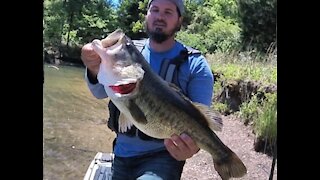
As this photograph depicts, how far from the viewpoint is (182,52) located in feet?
9.62

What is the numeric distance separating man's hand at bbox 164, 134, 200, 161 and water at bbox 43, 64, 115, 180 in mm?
2112

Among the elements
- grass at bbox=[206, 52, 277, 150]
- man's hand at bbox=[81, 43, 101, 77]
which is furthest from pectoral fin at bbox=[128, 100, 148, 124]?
grass at bbox=[206, 52, 277, 150]

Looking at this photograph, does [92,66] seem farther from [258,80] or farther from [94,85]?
[258,80]

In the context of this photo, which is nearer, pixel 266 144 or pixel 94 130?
pixel 266 144

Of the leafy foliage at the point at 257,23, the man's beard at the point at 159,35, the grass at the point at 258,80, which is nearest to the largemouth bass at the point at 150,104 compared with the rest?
the man's beard at the point at 159,35

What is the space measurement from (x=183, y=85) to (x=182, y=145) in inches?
20.5

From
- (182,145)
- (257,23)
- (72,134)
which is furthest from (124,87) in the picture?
(257,23)

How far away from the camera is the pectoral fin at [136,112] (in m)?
2.32

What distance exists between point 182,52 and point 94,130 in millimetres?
7763

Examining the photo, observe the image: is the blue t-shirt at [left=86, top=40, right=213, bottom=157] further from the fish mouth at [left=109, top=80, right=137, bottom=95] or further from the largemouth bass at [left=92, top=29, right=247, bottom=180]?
the fish mouth at [left=109, top=80, right=137, bottom=95]

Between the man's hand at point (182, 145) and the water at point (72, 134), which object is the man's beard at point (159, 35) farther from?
the water at point (72, 134)
